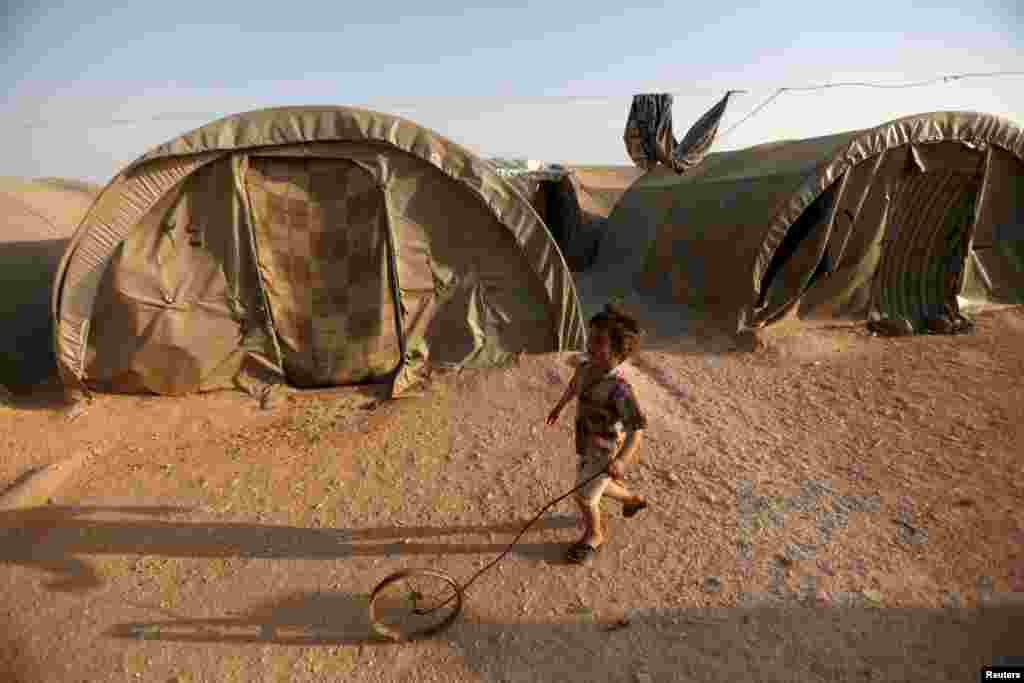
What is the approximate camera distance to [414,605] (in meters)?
3.12

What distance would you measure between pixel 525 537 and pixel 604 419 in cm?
112

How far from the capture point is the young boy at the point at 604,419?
Answer: 10.3ft

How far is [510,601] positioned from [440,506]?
1103 mm

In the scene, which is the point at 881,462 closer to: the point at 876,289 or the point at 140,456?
the point at 876,289

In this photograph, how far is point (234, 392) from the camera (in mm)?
6082

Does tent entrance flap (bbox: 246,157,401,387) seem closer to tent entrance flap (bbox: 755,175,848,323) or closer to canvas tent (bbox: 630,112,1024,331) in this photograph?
canvas tent (bbox: 630,112,1024,331)

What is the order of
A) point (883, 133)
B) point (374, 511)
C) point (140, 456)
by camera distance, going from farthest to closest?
point (883, 133)
point (140, 456)
point (374, 511)

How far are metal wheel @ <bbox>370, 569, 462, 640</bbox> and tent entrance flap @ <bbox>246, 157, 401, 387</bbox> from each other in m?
3.20

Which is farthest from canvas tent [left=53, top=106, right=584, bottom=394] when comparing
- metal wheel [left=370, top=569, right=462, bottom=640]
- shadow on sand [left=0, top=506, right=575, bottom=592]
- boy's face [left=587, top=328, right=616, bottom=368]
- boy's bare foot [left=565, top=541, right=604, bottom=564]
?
boy's face [left=587, top=328, right=616, bottom=368]

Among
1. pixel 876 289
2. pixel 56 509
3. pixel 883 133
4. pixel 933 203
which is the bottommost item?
pixel 56 509

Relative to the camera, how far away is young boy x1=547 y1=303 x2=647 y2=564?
10.3 feet

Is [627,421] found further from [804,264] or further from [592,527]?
[804,264]

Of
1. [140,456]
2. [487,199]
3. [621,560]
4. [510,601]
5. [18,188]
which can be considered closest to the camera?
[510,601]

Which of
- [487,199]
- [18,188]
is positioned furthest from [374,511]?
[18,188]
